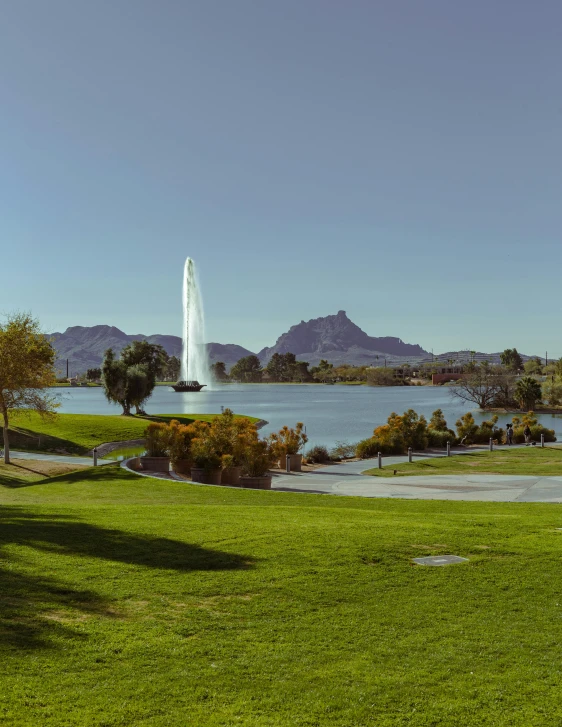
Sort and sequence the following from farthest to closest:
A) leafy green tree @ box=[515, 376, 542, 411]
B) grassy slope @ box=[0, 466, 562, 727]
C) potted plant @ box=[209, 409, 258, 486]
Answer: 1. leafy green tree @ box=[515, 376, 542, 411]
2. potted plant @ box=[209, 409, 258, 486]
3. grassy slope @ box=[0, 466, 562, 727]

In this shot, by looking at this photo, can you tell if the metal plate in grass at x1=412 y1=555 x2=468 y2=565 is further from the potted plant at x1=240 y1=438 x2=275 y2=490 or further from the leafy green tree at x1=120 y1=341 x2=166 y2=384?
the leafy green tree at x1=120 y1=341 x2=166 y2=384

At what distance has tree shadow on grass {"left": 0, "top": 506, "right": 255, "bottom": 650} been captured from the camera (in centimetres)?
759

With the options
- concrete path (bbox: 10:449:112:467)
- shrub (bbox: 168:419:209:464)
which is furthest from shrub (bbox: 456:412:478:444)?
concrete path (bbox: 10:449:112:467)

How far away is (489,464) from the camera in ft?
114

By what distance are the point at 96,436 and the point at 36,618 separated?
45373mm

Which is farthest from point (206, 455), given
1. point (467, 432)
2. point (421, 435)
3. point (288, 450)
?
point (467, 432)

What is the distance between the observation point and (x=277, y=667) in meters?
7.00

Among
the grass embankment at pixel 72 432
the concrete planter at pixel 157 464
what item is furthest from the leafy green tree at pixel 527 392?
the concrete planter at pixel 157 464

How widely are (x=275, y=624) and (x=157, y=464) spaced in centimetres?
2271

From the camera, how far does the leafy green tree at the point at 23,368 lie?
34812 millimetres

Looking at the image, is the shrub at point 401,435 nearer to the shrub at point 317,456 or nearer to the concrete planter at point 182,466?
the shrub at point 317,456

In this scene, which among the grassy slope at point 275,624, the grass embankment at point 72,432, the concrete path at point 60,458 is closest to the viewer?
the grassy slope at point 275,624

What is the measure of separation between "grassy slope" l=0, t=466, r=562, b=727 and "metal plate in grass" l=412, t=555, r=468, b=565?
21cm

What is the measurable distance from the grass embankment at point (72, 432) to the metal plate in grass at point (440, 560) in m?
35.9
